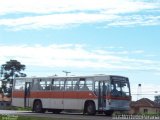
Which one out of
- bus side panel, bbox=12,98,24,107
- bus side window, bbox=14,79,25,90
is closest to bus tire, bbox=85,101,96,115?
bus side panel, bbox=12,98,24,107

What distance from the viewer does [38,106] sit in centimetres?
3566

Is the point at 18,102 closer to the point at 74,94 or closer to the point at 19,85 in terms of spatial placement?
the point at 19,85

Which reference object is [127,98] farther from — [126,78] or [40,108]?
[40,108]

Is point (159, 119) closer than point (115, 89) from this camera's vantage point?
Yes

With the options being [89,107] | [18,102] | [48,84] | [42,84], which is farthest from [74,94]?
[18,102]

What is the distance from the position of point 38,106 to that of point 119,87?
7560 millimetres

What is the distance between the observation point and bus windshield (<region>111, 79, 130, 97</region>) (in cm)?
3052

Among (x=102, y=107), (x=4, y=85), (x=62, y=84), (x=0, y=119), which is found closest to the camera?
(x=0, y=119)

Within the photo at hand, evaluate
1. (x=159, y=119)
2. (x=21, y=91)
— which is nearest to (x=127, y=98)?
(x=159, y=119)

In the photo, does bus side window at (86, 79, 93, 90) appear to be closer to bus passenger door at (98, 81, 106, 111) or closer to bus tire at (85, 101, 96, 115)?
bus passenger door at (98, 81, 106, 111)

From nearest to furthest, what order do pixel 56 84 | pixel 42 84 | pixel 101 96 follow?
pixel 101 96
pixel 56 84
pixel 42 84

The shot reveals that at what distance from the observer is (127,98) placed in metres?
31.2

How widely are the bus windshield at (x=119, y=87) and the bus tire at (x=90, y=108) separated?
1703mm

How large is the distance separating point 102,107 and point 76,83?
2909 mm
